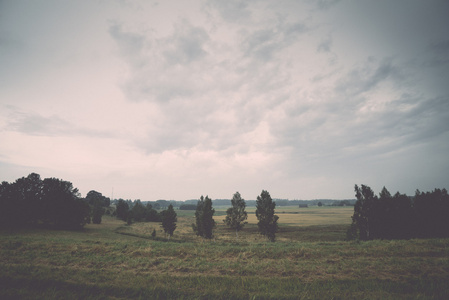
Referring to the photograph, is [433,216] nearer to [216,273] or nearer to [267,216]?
[267,216]

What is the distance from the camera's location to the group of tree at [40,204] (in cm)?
5028

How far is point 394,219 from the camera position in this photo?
39469 mm

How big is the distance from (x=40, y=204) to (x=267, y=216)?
211 feet

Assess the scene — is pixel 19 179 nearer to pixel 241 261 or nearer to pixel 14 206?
pixel 14 206

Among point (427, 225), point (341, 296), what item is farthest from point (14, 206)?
point (427, 225)

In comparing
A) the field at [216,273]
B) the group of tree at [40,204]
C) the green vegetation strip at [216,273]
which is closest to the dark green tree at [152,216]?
the group of tree at [40,204]

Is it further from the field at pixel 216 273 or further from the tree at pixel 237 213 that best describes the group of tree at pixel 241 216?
the field at pixel 216 273

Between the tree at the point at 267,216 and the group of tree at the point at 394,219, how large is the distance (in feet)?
50.7

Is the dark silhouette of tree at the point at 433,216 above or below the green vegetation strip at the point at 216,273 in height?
below

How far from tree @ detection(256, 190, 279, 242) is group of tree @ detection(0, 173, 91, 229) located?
5480cm

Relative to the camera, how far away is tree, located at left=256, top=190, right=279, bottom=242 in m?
42.3

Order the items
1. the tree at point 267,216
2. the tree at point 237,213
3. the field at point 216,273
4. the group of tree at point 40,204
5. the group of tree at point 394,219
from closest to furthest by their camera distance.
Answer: the field at point 216,273, the group of tree at point 394,219, the tree at point 267,216, the group of tree at point 40,204, the tree at point 237,213

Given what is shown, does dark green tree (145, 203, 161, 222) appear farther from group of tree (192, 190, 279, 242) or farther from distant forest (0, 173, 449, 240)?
group of tree (192, 190, 279, 242)

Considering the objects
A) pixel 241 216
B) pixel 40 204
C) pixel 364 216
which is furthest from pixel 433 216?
pixel 40 204
